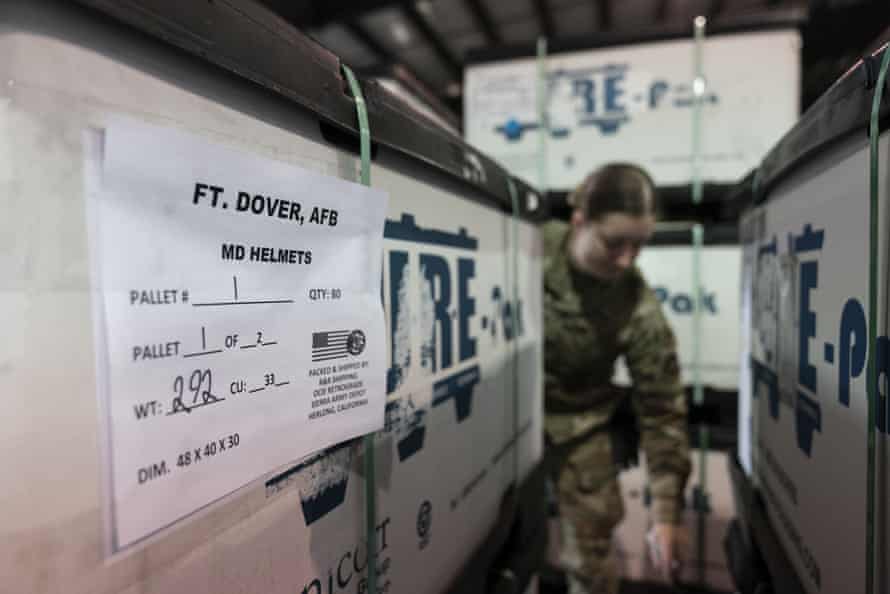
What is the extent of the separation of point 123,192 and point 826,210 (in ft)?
1.77

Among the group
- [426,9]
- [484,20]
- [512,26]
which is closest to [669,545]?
[426,9]

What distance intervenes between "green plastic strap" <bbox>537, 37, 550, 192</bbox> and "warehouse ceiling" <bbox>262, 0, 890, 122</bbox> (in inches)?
1.4

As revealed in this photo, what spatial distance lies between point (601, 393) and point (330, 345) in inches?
49.3

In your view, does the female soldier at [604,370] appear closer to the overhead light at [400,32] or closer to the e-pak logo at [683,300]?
the e-pak logo at [683,300]

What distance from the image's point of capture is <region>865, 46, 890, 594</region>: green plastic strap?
387 mm

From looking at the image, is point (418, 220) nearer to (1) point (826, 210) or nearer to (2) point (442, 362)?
(2) point (442, 362)

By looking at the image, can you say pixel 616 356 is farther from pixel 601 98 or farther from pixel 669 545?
pixel 601 98

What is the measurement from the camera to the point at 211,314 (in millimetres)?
299

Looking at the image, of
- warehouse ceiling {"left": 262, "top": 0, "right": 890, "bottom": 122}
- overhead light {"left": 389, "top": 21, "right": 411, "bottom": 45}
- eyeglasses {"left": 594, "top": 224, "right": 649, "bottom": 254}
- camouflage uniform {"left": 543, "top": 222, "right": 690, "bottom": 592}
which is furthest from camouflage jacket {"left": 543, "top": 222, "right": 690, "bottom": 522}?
overhead light {"left": 389, "top": 21, "right": 411, "bottom": 45}

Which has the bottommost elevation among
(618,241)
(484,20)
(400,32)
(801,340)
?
(801,340)

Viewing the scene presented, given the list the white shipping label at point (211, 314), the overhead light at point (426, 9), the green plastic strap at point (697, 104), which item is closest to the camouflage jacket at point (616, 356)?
the green plastic strap at point (697, 104)

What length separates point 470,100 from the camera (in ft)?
5.11

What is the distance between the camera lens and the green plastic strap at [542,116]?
4.85 feet

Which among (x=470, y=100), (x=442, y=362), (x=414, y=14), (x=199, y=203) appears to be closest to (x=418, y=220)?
(x=442, y=362)
